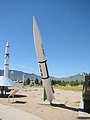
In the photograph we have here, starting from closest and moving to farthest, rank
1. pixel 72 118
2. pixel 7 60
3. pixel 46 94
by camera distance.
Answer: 1. pixel 72 118
2. pixel 46 94
3. pixel 7 60

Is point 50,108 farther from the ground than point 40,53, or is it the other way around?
point 40,53

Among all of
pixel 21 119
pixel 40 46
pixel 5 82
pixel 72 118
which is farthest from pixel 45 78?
pixel 5 82

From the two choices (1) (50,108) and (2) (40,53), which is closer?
(1) (50,108)

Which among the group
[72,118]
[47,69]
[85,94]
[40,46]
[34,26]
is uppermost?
[34,26]

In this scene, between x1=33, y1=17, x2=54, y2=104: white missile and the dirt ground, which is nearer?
the dirt ground

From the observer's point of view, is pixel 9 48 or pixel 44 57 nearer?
pixel 44 57

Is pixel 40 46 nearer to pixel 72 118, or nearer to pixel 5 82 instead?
pixel 72 118

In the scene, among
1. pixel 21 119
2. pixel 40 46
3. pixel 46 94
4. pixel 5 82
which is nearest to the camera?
pixel 21 119

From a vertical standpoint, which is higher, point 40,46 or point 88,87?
point 40,46

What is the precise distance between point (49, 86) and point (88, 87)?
515cm

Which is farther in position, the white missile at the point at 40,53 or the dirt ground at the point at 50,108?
the white missile at the point at 40,53

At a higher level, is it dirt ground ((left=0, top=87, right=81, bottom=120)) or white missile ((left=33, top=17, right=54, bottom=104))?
white missile ((left=33, top=17, right=54, bottom=104))

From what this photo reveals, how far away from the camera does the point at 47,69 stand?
65.2 feet

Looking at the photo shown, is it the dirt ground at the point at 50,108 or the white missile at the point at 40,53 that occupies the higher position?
the white missile at the point at 40,53
